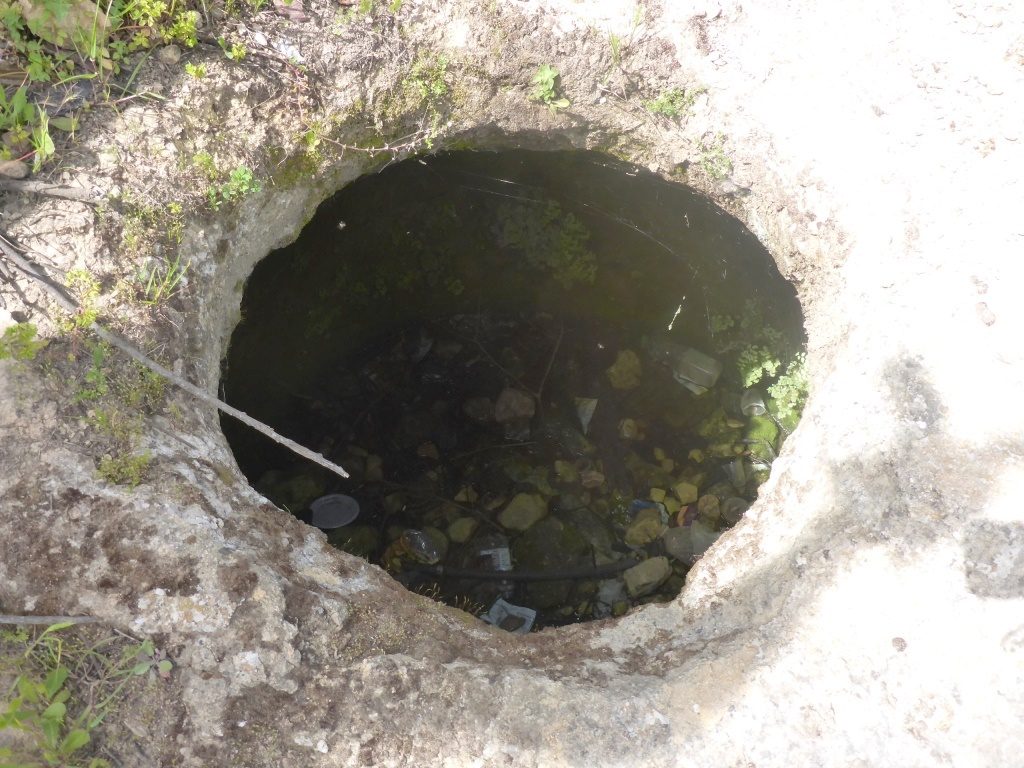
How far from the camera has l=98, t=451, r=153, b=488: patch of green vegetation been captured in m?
2.07

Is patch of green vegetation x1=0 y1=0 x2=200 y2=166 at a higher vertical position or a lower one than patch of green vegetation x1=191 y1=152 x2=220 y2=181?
higher

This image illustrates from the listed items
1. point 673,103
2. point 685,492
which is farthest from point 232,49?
point 685,492

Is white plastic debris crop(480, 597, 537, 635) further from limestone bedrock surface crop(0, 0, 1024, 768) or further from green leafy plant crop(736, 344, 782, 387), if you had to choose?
green leafy plant crop(736, 344, 782, 387)

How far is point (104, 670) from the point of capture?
75.4 inches

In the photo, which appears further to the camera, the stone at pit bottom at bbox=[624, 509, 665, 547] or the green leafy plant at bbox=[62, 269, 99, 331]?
the stone at pit bottom at bbox=[624, 509, 665, 547]

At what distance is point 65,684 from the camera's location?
1915 millimetres

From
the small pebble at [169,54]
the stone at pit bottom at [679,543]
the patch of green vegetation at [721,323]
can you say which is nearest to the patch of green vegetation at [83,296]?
the small pebble at [169,54]

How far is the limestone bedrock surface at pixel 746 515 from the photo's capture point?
1987mm

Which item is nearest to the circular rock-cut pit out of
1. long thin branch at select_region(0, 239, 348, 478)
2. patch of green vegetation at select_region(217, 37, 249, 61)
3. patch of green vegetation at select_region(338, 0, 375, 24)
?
patch of green vegetation at select_region(338, 0, 375, 24)

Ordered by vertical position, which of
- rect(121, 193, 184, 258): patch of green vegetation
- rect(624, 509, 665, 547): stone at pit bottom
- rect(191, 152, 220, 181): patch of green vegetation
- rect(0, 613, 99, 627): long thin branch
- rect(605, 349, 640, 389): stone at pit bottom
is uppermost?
rect(191, 152, 220, 181): patch of green vegetation

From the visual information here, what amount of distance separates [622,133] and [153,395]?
228cm

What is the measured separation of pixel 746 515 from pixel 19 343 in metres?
2.65

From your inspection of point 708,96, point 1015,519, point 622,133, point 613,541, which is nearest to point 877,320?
point 1015,519

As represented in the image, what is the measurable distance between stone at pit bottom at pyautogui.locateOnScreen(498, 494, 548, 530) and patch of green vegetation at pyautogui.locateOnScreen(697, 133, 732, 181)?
2.09m
